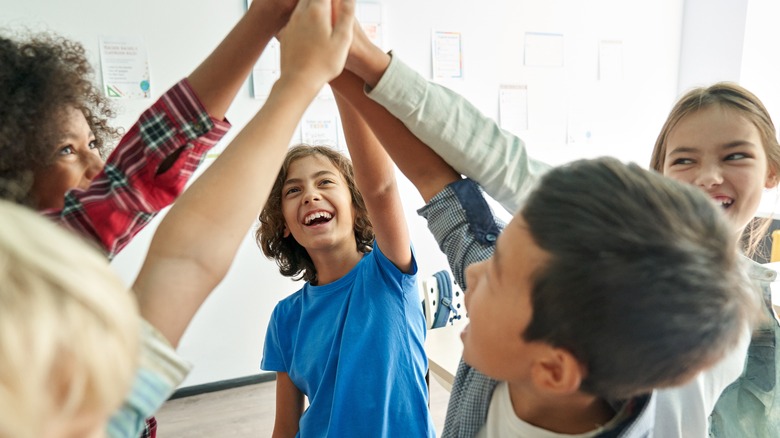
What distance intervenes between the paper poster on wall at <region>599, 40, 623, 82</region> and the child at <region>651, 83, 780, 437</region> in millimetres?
2743

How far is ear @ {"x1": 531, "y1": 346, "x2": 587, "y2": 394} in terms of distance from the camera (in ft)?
1.89

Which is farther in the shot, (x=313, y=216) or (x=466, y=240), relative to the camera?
(x=313, y=216)

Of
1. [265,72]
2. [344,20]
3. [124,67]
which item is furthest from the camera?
[265,72]

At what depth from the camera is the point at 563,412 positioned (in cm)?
66

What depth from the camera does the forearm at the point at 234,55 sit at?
2.18 feet

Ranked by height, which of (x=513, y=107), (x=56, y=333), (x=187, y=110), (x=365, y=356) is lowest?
(x=365, y=356)

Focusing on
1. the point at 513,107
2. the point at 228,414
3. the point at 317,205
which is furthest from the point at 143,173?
the point at 513,107

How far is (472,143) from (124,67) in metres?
2.32

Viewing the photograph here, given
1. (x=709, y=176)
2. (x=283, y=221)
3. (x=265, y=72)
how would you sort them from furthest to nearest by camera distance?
(x=265, y=72) → (x=283, y=221) → (x=709, y=176)

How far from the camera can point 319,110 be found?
287cm

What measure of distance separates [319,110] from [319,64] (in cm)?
236

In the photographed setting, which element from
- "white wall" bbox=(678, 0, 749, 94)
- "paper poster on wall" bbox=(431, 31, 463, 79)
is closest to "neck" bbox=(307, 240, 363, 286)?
"paper poster on wall" bbox=(431, 31, 463, 79)

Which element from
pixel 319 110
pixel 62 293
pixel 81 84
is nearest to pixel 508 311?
pixel 62 293

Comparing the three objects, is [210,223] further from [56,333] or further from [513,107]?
[513,107]
